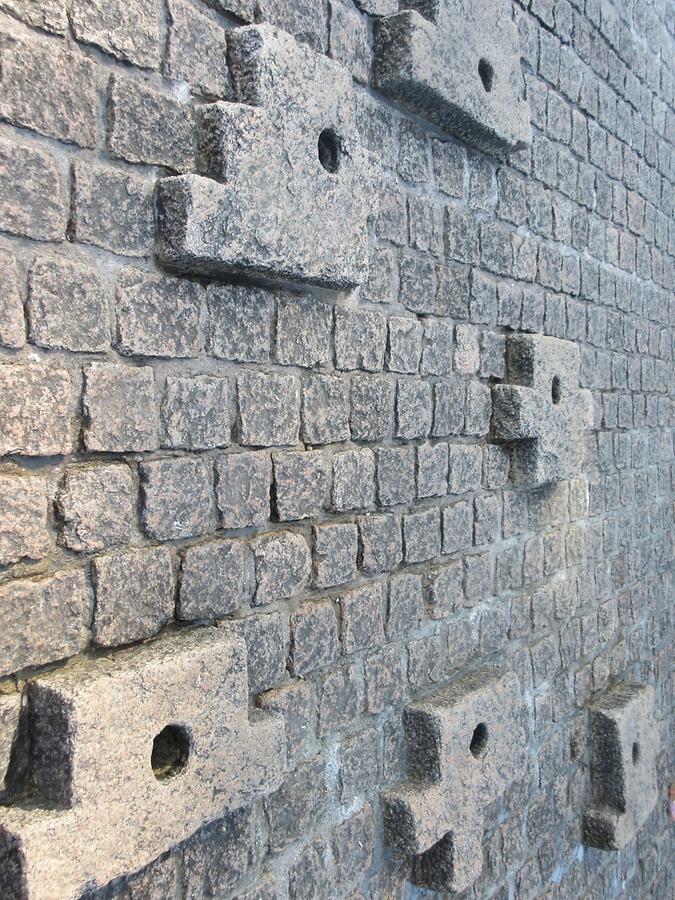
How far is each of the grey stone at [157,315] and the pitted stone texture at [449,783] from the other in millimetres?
1487

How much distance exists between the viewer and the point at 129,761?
1.62 metres

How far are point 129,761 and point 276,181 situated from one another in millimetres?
1329

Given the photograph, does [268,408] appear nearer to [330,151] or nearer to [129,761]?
[330,151]

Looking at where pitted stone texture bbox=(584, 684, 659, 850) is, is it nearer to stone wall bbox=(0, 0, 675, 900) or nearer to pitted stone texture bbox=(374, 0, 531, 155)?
stone wall bbox=(0, 0, 675, 900)

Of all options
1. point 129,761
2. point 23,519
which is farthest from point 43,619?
point 129,761

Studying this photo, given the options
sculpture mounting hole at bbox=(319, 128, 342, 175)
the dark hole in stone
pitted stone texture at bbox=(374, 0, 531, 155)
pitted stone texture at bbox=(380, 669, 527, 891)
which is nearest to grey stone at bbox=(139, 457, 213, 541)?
sculpture mounting hole at bbox=(319, 128, 342, 175)

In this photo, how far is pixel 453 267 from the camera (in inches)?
116

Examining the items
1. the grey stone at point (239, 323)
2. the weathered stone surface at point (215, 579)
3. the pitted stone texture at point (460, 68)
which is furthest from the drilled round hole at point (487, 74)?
the weathered stone surface at point (215, 579)

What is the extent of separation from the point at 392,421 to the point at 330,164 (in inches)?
31.6

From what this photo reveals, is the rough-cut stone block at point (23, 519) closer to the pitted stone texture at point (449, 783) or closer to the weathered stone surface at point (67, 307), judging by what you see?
the weathered stone surface at point (67, 307)

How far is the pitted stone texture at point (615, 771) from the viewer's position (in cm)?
388

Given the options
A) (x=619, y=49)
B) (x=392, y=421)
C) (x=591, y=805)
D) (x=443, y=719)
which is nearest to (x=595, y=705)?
(x=591, y=805)

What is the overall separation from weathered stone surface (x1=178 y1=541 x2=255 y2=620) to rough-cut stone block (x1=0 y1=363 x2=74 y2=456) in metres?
0.44

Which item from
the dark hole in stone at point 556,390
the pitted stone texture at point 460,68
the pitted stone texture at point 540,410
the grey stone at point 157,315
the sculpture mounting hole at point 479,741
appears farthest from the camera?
the dark hole in stone at point 556,390
